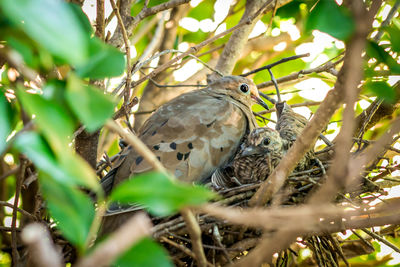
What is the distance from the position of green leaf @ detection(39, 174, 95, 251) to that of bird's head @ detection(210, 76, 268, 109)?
1620 mm

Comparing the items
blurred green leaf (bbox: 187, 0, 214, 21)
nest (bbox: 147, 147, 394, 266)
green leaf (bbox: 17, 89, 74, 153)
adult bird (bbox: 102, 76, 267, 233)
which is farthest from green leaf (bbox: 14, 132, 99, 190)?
blurred green leaf (bbox: 187, 0, 214, 21)

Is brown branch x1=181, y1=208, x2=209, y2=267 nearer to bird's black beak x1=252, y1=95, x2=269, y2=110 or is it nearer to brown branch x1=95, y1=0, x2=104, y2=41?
brown branch x1=95, y1=0, x2=104, y2=41

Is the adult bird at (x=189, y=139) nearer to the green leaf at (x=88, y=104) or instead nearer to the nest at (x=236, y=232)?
the nest at (x=236, y=232)

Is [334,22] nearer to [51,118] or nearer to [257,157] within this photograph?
[51,118]

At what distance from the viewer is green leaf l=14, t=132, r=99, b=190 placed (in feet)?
1.75

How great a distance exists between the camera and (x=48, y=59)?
0.65 meters

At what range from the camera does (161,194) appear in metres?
0.56

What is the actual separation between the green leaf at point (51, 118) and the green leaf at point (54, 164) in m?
0.02

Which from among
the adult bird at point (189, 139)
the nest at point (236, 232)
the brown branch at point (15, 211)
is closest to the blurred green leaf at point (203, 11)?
the adult bird at point (189, 139)

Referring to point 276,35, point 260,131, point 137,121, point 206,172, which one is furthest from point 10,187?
point 276,35

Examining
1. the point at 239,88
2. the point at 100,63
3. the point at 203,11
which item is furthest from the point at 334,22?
the point at 203,11

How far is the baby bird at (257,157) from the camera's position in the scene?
1.60 metres

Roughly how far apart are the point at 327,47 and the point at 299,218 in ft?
7.38

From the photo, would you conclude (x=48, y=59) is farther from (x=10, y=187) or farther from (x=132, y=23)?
(x=10, y=187)
